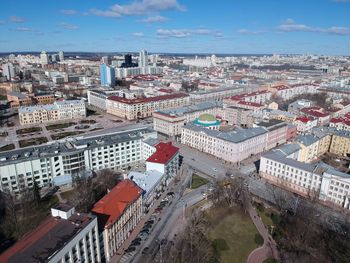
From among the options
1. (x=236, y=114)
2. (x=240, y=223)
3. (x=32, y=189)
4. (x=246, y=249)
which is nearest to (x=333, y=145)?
(x=236, y=114)

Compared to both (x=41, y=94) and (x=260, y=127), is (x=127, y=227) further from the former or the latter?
(x=41, y=94)

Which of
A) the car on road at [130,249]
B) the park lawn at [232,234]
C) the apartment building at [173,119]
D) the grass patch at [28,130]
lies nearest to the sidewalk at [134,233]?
the car on road at [130,249]

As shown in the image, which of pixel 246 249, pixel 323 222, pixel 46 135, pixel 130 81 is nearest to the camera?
pixel 246 249

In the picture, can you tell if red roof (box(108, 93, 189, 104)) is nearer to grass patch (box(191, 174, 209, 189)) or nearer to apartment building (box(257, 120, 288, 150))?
apartment building (box(257, 120, 288, 150))

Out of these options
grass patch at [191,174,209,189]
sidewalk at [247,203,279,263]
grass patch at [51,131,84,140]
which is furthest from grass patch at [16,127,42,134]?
sidewalk at [247,203,279,263]

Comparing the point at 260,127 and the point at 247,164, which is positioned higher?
the point at 260,127

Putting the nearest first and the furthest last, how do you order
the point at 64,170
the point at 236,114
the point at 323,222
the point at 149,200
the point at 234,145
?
the point at 323,222
the point at 149,200
the point at 64,170
the point at 234,145
the point at 236,114

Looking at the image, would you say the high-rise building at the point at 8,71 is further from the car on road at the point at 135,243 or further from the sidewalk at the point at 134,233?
the car on road at the point at 135,243

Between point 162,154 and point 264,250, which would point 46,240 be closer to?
point 264,250
